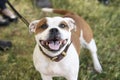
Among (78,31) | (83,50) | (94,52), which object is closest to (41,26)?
(78,31)

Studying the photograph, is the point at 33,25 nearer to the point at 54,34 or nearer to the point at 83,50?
the point at 54,34

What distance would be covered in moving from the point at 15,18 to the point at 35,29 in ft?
5.94

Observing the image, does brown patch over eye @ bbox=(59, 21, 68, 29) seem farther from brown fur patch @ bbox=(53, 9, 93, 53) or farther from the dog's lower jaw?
brown fur patch @ bbox=(53, 9, 93, 53)

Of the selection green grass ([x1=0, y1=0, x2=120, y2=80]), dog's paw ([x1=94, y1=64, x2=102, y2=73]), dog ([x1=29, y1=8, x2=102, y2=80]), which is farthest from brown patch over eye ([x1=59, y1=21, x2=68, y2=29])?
dog's paw ([x1=94, y1=64, x2=102, y2=73])

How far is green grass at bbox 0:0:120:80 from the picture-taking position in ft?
10.6

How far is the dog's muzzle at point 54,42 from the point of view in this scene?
88.8 inches

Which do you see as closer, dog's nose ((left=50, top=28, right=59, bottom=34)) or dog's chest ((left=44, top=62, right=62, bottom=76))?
dog's nose ((left=50, top=28, right=59, bottom=34))

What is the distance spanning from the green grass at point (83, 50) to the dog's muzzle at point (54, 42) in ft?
3.02

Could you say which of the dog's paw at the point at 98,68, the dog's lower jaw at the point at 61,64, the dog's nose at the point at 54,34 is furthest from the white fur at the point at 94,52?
the dog's nose at the point at 54,34

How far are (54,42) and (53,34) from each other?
87mm

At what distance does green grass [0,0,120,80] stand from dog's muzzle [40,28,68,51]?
92 cm

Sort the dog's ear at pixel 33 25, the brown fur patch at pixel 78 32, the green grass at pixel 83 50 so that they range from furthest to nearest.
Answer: the green grass at pixel 83 50, the brown fur patch at pixel 78 32, the dog's ear at pixel 33 25

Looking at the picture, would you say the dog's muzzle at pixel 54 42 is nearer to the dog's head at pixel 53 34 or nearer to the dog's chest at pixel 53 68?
the dog's head at pixel 53 34

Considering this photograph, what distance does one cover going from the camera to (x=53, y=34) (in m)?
2.25
